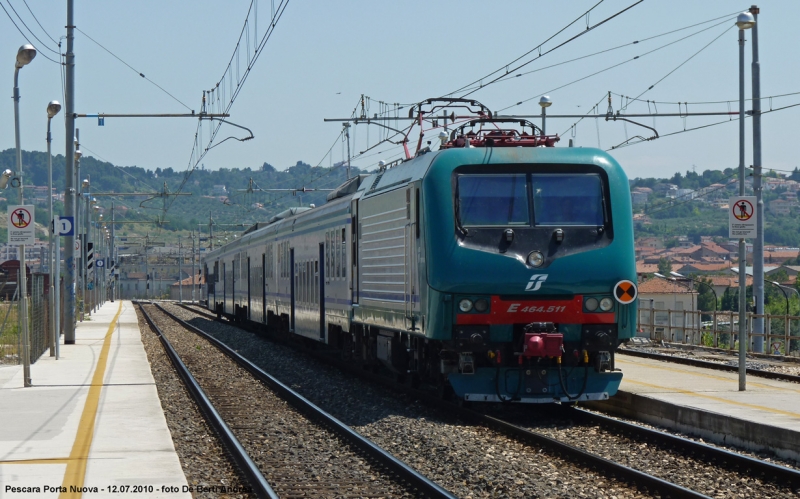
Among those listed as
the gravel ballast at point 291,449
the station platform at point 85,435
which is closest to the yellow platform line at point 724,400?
the gravel ballast at point 291,449

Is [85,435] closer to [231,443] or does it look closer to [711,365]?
[231,443]

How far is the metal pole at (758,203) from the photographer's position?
25.4 metres

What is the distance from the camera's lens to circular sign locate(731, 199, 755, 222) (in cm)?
1554

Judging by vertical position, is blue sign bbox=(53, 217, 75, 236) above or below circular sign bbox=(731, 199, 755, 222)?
above

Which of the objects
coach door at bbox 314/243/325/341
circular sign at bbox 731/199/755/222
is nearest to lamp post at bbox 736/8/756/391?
circular sign at bbox 731/199/755/222

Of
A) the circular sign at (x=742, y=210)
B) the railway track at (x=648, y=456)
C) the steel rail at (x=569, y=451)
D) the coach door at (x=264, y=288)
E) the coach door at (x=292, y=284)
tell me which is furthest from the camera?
the coach door at (x=264, y=288)

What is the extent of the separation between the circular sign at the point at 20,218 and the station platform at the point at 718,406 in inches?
377

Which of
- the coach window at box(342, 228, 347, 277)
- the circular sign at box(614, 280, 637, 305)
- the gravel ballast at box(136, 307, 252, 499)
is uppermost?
the coach window at box(342, 228, 347, 277)

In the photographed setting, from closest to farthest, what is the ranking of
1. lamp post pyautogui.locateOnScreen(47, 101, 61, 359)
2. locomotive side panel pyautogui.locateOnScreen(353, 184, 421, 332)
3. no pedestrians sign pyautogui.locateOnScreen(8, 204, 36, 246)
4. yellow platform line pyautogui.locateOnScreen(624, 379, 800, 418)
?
yellow platform line pyautogui.locateOnScreen(624, 379, 800, 418) → locomotive side panel pyautogui.locateOnScreen(353, 184, 421, 332) → no pedestrians sign pyautogui.locateOnScreen(8, 204, 36, 246) → lamp post pyautogui.locateOnScreen(47, 101, 61, 359)

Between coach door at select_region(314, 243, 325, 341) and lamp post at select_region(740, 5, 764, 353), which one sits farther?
lamp post at select_region(740, 5, 764, 353)

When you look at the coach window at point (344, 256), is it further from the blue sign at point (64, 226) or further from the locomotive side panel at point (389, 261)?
the blue sign at point (64, 226)

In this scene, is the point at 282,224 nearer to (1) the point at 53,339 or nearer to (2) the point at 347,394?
(1) the point at 53,339

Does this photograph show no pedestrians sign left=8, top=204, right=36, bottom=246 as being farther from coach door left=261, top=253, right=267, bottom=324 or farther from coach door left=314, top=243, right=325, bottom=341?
coach door left=261, top=253, right=267, bottom=324

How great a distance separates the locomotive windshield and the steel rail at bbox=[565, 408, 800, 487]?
2429mm
